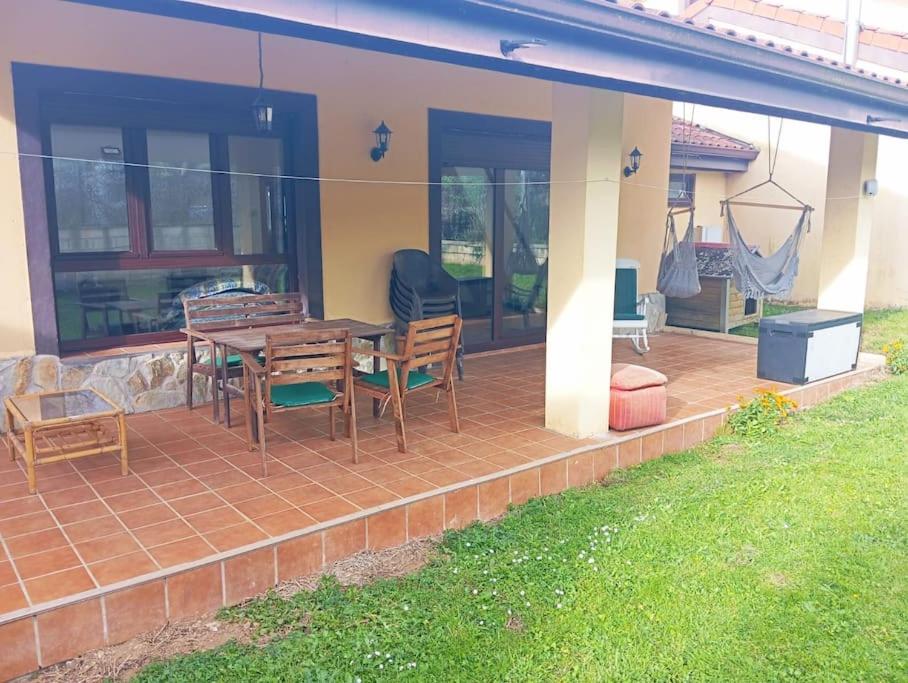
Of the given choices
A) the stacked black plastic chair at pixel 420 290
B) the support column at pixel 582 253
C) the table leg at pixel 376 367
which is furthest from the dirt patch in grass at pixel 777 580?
the stacked black plastic chair at pixel 420 290

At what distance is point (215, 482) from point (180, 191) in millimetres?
2635

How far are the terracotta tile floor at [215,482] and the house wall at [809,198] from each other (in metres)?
7.64

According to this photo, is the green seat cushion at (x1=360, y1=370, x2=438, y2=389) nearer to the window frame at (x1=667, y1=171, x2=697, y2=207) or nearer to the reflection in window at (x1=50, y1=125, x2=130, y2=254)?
the reflection in window at (x1=50, y1=125, x2=130, y2=254)

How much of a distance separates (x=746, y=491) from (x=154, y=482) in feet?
10.8

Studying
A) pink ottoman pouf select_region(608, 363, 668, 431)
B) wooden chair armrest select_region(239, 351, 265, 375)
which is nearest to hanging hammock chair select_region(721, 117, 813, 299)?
pink ottoman pouf select_region(608, 363, 668, 431)

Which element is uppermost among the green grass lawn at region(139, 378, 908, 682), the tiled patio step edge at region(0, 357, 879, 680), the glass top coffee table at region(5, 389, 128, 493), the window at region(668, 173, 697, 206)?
the window at region(668, 173, 697, 206)

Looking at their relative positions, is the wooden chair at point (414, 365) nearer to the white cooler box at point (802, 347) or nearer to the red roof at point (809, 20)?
the white cooler box at point (802, 347)

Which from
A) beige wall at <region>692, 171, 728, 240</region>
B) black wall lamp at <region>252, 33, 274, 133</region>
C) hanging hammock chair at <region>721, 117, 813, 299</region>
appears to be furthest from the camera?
beige wall at <region>692, 171, 728, 240</region>

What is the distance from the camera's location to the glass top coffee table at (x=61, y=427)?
3.74 meters

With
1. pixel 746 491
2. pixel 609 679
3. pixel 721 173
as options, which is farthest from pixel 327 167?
pixel 721 173

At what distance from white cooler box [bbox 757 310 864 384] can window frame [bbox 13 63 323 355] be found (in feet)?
12.9

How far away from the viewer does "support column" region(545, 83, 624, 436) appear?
450 cm

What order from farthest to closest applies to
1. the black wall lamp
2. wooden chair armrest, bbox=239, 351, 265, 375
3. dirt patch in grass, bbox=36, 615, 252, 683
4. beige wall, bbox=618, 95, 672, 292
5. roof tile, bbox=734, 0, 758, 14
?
beige wall, bbox=618, 95, 672, 292
roof tile, bbox=734, 0, 758, 14
the black wall lamp
wooden chair armrest, bbox=239, 351, 265, 375
dirt patch in grass, bbox=36, 615, 252, 683

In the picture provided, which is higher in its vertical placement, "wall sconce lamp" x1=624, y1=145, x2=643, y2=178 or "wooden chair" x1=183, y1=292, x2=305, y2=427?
"wall sconce lamp" x1=624, y1=145, x2=643, y2=178
